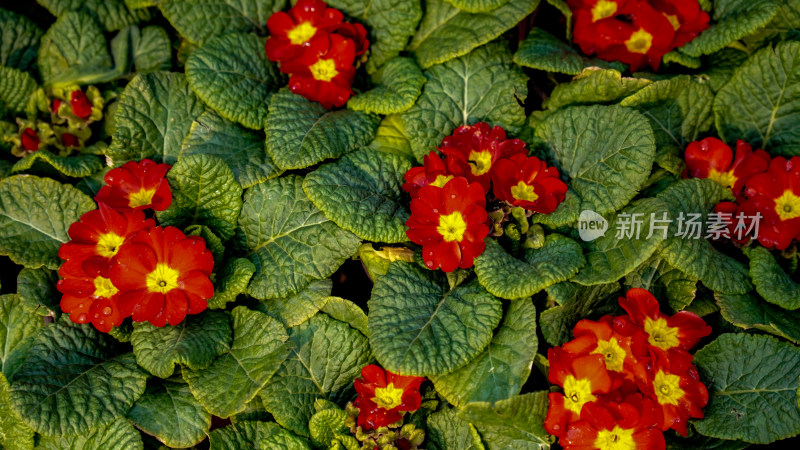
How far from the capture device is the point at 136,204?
2223mm

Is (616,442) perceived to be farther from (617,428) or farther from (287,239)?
(287,239)

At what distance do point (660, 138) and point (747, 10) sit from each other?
1.83 feet

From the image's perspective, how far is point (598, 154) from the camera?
2262 mm

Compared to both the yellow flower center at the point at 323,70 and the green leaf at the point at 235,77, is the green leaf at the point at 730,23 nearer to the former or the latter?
the yellow flower center at the point at 323,70

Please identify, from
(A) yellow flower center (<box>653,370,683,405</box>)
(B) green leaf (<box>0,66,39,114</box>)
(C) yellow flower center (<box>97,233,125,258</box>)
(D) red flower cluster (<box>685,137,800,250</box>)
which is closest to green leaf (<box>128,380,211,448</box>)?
(C) yellow flower center (<box>97,233,125,258</box>)

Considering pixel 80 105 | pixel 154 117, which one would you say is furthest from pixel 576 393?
pixel 80 105

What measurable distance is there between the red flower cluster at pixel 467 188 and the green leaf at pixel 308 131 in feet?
0.88

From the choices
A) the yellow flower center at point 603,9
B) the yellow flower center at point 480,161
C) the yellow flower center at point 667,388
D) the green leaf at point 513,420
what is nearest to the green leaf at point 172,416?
Answer: the green leaf at point 513,420

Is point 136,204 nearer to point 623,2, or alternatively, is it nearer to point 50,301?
point 50,301

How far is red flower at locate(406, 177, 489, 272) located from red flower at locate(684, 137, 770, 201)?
0.81 m

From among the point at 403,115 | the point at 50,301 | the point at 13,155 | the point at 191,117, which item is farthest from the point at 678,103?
the point at 13,155

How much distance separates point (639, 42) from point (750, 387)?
4.05 feet

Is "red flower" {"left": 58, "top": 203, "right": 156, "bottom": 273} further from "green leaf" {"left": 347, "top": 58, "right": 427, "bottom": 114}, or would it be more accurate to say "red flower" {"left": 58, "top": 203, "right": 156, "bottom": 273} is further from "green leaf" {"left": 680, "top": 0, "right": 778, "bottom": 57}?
"green leaf" {"left": 680, "top": 0, "right": 778, "bottom": 57}

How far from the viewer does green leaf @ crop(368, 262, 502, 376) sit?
1.96 meters
